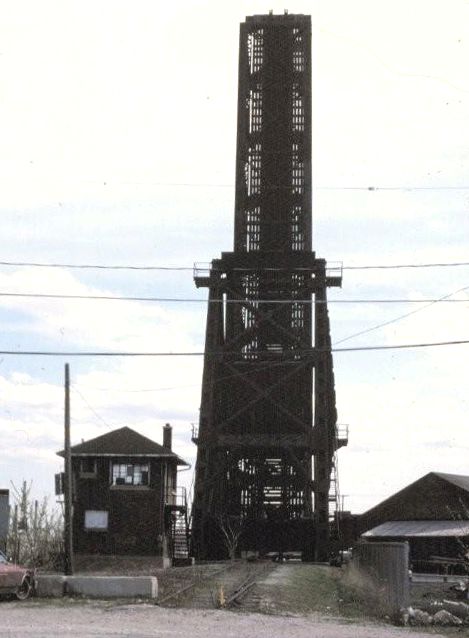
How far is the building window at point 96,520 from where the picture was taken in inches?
1866

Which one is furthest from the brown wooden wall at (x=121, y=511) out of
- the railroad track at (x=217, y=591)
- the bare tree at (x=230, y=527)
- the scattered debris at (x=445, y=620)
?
the scattered debris at (x=445, y=620)

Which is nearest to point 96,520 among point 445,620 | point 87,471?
point 87,471

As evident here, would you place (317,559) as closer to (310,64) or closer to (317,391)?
(317,391)

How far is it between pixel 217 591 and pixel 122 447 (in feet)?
75.2

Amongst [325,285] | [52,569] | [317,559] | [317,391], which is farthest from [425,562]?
[52,569]

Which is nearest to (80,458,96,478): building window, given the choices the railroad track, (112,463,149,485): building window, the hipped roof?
the hipped roof

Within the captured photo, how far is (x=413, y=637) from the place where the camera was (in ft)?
63.0

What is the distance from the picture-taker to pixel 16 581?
23.8 m

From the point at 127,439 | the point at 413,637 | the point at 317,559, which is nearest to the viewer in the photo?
the point at 413,637

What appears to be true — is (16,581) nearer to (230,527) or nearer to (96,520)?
(230,527)

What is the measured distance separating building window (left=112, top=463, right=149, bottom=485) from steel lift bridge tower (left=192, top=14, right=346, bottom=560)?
281 cm

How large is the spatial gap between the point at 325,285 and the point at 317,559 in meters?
12.2

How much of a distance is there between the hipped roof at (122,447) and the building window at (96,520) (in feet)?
8.83

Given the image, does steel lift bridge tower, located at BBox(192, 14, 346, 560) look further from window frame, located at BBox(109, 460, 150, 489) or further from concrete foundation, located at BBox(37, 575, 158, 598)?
concrete foundation, located at BBox(37, 575, 158, 598)
